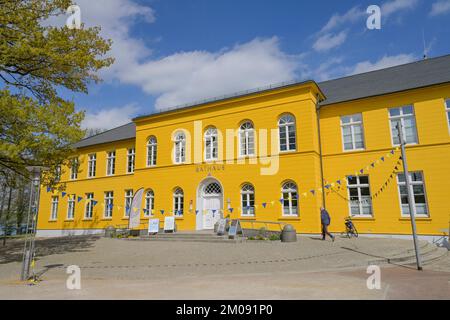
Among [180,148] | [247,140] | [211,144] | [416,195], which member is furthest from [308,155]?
[180,148]

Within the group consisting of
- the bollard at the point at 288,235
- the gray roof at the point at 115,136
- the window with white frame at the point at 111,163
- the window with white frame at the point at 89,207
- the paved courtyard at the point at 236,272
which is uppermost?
the gray roof at the point at 115,136

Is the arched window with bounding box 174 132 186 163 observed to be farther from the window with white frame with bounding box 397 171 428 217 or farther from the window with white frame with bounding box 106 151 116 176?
the window with white frame with bounding box 397 171 428 217

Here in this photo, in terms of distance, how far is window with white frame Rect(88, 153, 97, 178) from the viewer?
84.0 ft

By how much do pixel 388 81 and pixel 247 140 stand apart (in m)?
8.55

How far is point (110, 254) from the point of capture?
39.7 ft

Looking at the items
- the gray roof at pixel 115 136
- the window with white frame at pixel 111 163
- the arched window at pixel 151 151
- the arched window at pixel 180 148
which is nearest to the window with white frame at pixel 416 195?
the arched window at pixel 180 148

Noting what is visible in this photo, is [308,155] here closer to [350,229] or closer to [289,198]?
[289,198]

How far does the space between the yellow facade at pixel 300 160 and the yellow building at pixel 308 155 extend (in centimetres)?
5

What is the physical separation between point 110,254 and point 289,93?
12119 mm

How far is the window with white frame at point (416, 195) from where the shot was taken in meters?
14.5

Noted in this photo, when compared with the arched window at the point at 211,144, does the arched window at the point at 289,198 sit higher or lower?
lower

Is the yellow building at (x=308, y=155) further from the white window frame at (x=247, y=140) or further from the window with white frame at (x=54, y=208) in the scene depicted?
the window with white frame at (x=54, y=208)

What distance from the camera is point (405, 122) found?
15.6m
